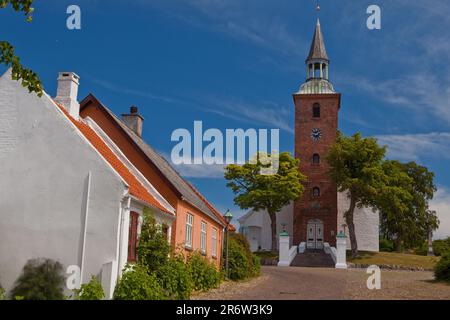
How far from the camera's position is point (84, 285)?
1488 cm

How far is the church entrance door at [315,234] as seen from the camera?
186 ft

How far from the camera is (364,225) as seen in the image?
58969mm

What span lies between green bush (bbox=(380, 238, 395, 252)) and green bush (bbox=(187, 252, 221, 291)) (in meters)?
49.1

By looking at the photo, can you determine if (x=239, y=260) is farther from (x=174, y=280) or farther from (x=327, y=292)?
(x=174, y=280)

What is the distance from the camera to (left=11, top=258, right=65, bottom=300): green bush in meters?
15.0

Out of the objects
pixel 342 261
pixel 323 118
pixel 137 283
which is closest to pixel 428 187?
pixel 323 118

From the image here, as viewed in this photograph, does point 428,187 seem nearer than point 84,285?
No

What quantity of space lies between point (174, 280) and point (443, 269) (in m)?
12.8

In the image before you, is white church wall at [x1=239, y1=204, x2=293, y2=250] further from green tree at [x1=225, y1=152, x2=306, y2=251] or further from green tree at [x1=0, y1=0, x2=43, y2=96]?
green tree at [x1=0, y1=0, x2=43, y2=96]

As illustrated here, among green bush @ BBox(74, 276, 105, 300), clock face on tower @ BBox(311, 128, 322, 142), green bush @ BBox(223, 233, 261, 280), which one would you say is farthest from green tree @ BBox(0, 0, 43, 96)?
clock face on tower @ BBox(311, 128, 322, 142)

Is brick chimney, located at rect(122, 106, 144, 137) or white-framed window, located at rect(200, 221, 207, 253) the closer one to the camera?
white-framed window, located at rect(200, 221, 207, 253)

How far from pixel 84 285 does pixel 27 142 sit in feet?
14.8

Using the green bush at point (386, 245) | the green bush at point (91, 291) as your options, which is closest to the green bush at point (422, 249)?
the green bush at point (386, 245)
